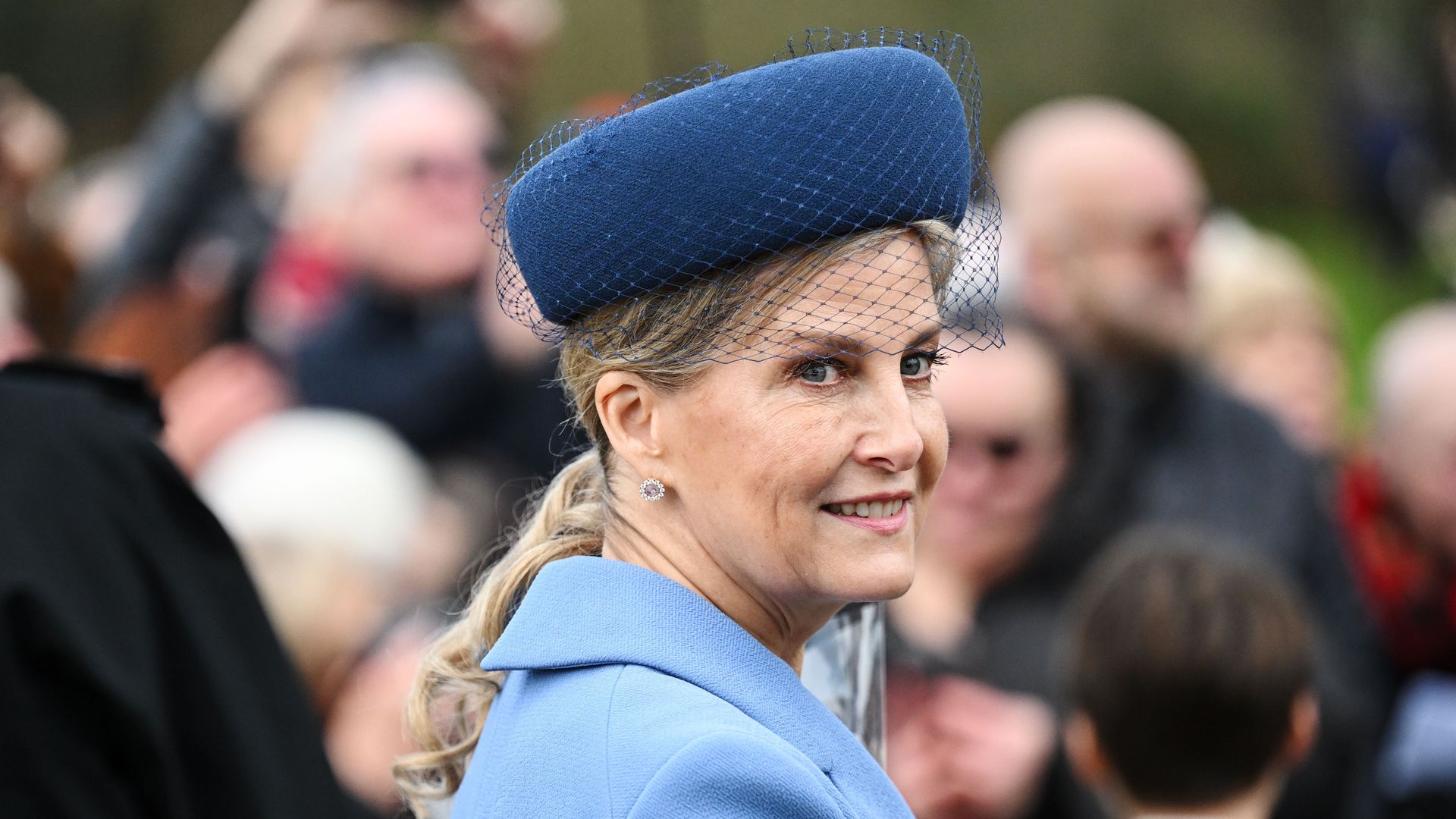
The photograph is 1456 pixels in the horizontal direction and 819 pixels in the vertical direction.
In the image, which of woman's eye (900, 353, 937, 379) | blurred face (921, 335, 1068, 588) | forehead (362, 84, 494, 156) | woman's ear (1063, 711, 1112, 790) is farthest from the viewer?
forehead (362, 84, 494, 156)

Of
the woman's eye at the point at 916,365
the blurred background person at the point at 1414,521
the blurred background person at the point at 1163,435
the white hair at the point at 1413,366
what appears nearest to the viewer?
the woman's eye at the point at 916,365

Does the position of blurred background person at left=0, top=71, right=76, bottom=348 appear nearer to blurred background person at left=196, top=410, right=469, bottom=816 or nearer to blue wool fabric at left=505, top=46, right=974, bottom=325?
blurred background person at left=196, top=410, right=469, bottom=816

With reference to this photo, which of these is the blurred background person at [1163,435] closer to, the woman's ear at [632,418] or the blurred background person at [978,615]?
the blurred background person at [978,615]

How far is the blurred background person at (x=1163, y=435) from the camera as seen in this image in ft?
14.0

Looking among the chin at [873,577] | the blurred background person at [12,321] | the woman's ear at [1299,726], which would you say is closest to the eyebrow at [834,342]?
the chin at [873,577]

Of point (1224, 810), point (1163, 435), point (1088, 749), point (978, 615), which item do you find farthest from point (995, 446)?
point (1224, 810)

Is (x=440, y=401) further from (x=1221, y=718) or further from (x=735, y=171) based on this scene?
(x=735, y=171)

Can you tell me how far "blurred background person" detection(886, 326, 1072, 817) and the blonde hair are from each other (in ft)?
5.60

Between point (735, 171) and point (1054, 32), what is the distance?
6.86 m

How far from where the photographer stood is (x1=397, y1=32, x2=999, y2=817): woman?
167 cm

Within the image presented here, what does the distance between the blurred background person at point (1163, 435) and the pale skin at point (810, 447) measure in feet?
8.40

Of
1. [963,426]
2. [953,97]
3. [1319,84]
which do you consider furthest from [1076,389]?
[1319,84]

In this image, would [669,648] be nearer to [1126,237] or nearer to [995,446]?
[995,446]

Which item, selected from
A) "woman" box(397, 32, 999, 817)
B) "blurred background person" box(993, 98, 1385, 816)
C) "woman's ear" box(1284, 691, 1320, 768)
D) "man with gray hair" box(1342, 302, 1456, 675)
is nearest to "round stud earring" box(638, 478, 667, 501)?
"woman" box(397, 32, 999, 817)
